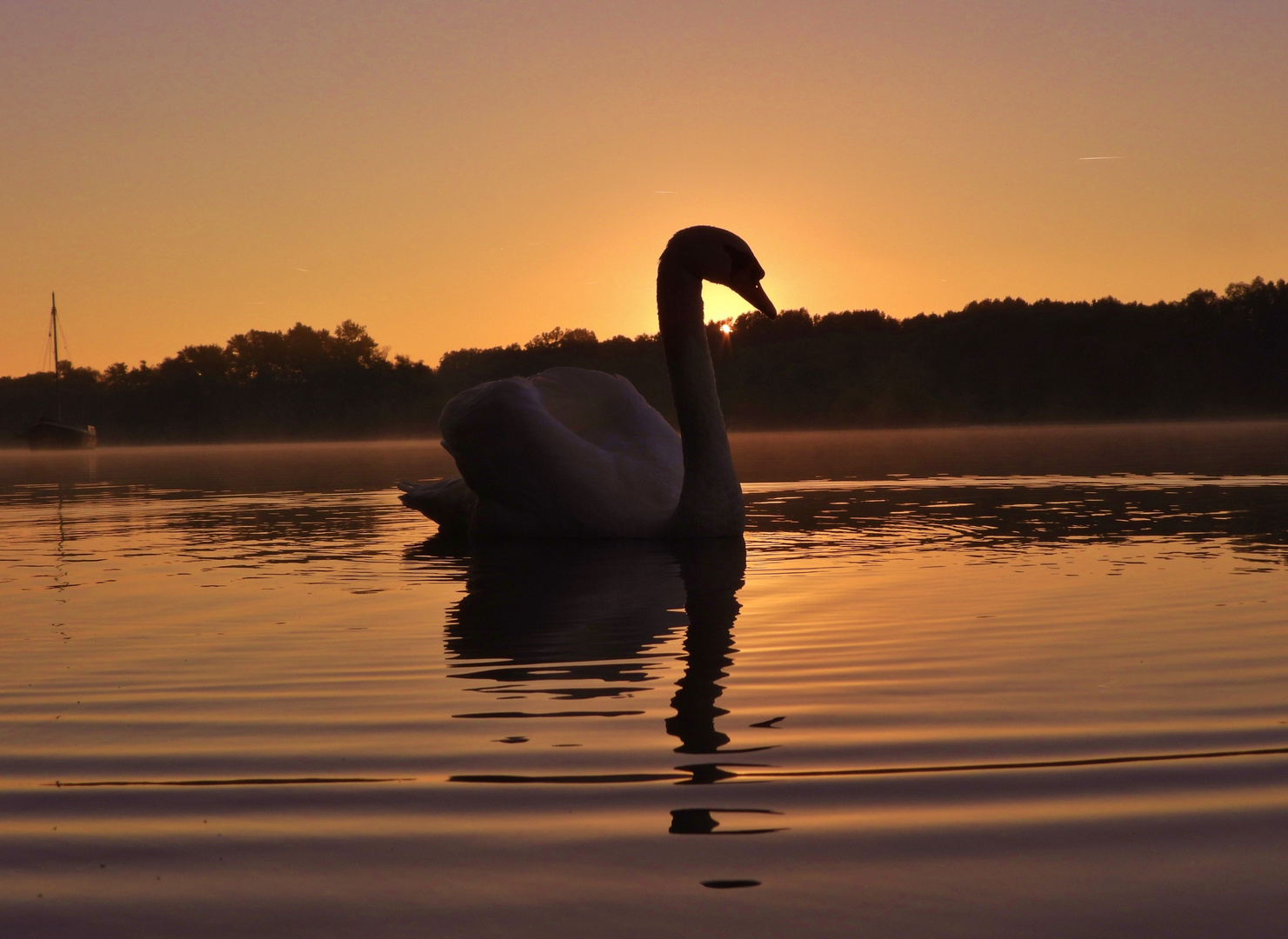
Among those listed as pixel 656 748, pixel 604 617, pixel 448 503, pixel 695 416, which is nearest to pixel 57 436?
pixel 448 503

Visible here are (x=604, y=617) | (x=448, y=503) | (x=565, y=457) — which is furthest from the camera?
(x=448, y=503)

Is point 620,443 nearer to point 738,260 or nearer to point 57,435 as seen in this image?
point 738,260

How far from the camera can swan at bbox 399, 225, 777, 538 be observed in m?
9.83

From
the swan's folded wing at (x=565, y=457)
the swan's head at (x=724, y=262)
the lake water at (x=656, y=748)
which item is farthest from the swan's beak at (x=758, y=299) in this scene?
the lake water at (x=656, y=748)

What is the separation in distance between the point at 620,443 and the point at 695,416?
0.82 m

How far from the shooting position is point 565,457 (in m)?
9.70

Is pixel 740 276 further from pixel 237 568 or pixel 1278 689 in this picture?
pixel 1278 689

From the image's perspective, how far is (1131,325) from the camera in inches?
4562

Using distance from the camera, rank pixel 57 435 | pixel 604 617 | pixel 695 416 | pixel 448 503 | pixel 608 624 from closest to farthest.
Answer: pixel 608 624 < pixel 604 617 < pixel 695 416 < pixel 448 503 < pixel 57 435

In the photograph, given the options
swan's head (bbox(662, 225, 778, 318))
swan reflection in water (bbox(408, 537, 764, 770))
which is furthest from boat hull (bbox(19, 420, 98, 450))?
swan's head (bbox(662, 225, 778, 318))

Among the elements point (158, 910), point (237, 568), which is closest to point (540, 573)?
point (237, 568)

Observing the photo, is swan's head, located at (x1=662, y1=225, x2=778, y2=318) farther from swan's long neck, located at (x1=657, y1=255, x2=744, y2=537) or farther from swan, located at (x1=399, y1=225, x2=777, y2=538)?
swan's long neck, located at (x1=657, y1=255, x2=744, y2=537)

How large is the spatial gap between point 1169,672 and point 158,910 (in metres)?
3.70

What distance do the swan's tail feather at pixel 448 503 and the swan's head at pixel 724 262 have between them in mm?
2833
